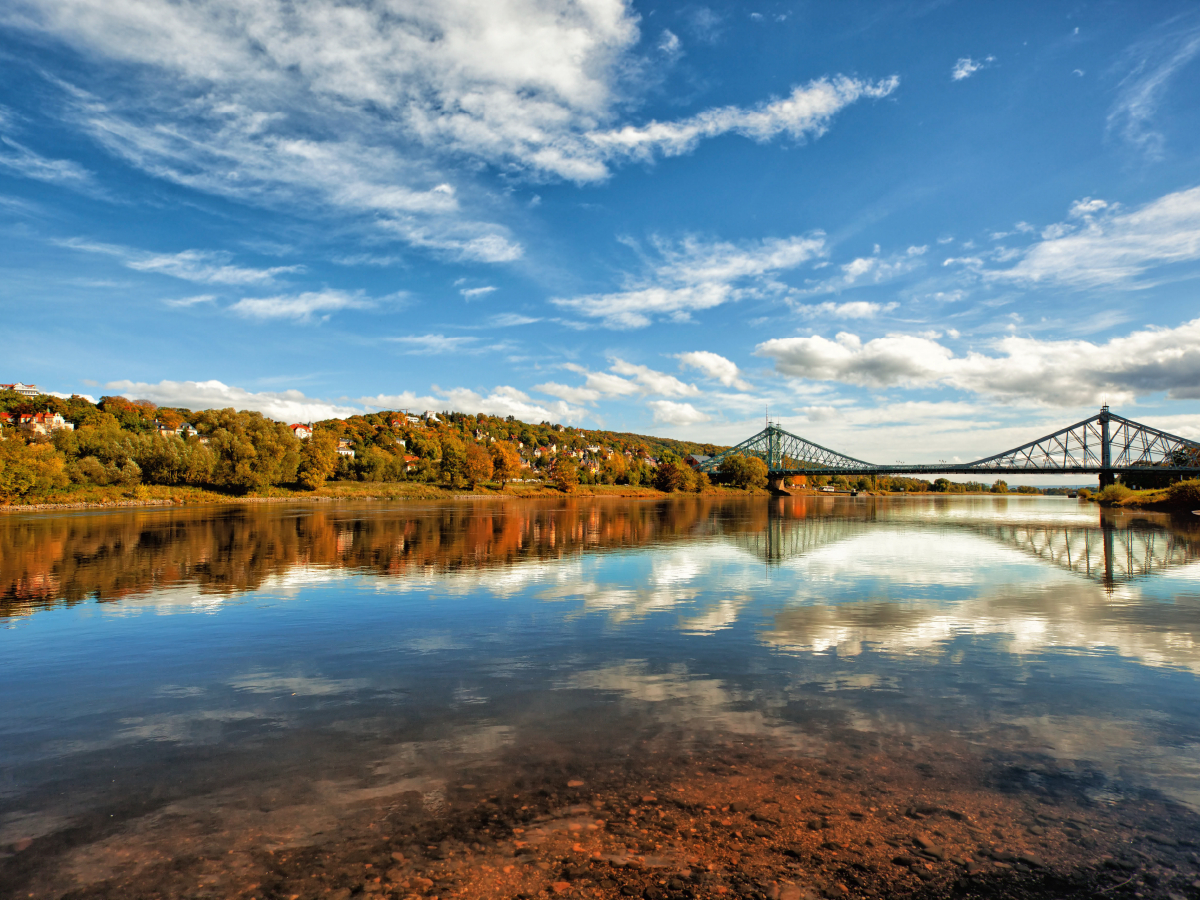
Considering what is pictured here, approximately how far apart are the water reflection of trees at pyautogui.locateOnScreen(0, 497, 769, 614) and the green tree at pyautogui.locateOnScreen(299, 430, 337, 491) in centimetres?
5315

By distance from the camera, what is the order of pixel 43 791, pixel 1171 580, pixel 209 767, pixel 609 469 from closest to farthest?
pixel 43 791
pixel 209 767
pixel 1171 580
pixel 609 469

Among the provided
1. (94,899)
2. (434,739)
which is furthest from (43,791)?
(434,739)

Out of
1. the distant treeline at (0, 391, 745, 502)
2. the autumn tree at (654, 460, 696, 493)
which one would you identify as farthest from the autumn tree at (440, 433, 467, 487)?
the autumn tree at (654, 460, 696, 493)

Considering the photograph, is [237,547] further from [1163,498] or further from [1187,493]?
[1163,498]

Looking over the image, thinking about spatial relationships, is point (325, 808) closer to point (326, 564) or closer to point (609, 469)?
point (326, 564)

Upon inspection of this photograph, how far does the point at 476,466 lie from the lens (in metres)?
143

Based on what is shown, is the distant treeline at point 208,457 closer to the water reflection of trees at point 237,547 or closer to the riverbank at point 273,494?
the riverbank at point 273,494

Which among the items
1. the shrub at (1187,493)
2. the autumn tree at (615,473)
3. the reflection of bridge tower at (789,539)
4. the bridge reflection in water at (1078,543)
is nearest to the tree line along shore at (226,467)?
the shrub at (1187,493)

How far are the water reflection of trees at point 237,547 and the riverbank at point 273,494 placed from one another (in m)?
22.4

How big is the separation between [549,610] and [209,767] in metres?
10.9

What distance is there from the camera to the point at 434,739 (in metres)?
9.06

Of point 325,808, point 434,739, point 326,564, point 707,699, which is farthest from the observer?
point 326,564

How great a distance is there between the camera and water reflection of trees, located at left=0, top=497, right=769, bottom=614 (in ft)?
75.0

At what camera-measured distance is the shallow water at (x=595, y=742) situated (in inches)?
237
